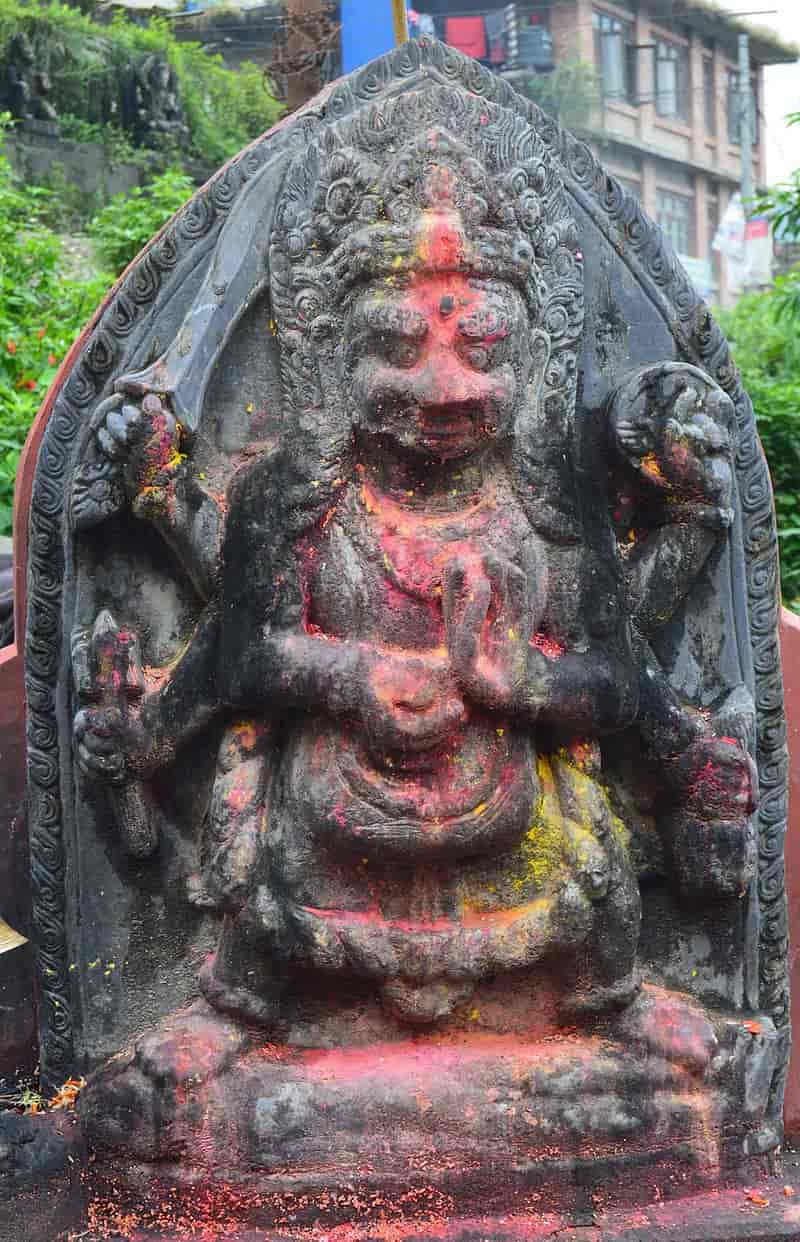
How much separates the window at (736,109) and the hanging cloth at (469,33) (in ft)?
19.5

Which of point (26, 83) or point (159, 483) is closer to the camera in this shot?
point (159, 483)

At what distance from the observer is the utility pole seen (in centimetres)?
2245

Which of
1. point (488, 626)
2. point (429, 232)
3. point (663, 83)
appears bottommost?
point (488, 626)

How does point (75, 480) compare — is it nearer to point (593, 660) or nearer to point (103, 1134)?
point (593, 660)

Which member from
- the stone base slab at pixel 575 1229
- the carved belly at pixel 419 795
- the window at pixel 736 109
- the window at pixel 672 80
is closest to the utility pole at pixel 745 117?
the window at pixel 736 109

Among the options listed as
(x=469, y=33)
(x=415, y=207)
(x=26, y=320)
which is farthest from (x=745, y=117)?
(x=415, y=207)

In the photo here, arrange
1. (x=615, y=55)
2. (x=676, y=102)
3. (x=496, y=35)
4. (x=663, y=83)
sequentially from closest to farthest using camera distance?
1. (x=496, y=35)
2. (x=615, y=55)
3. (x=663, y=83)
4. (x=676, y=102)

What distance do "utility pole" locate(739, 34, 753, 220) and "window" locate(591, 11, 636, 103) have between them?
7.80ft

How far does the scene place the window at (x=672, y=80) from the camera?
21562mm

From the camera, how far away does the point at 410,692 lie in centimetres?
259

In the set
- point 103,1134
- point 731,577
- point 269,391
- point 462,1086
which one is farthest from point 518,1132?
point 269,391

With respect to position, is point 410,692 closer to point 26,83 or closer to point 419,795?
point 419,795

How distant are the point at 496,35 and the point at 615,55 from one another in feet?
9.17

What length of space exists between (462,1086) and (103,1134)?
2.18 feet
